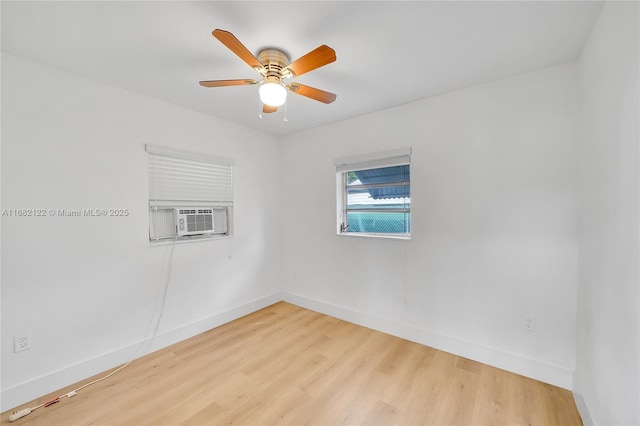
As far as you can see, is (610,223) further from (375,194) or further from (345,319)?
(345,319)

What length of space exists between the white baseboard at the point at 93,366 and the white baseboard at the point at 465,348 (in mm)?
1354

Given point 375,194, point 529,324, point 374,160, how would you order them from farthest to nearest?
point 375,194
point 374,160
point 529,324

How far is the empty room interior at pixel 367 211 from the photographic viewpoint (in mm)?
1415

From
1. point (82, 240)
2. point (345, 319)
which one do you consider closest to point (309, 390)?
point (345, 319)

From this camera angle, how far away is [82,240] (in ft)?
6.69

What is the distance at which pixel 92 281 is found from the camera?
2086mm

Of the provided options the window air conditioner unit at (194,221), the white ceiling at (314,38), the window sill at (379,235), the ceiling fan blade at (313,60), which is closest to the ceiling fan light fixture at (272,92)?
the ceiling fan blade at (313,60)

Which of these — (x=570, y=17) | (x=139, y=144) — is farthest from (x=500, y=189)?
(x=139, y=144)

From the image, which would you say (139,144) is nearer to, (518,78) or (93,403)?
(93,403)

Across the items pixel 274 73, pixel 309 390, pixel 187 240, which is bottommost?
pixel 309 390

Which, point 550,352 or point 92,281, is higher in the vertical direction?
point 92,281

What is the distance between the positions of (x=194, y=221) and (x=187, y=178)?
18.5 inches

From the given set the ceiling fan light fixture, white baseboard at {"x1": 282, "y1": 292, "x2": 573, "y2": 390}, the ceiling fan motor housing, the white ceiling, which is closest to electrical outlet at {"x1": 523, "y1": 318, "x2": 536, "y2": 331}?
white baseboard at {"x1": 282, "y1": 292, "x2": 573, "y2": 390}

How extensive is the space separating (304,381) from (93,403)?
4.88 ft
